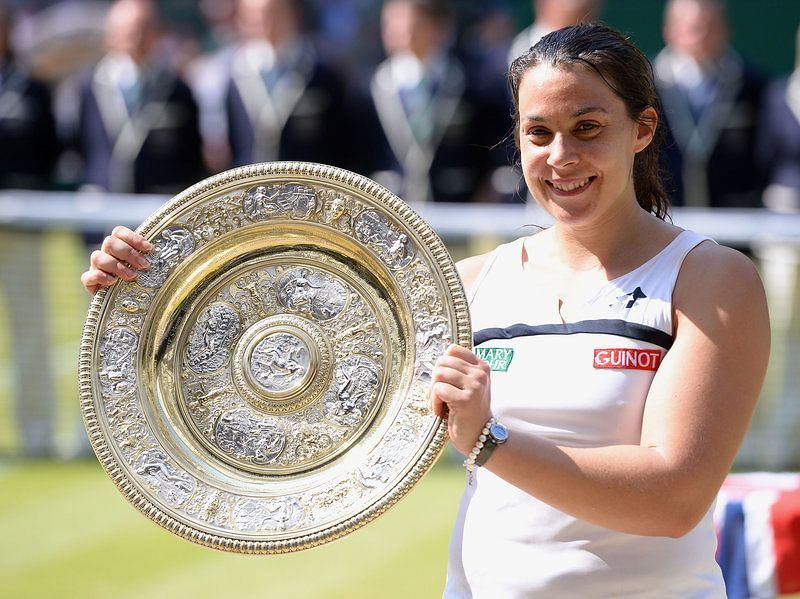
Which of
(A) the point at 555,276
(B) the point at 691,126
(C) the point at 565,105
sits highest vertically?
(C) the point at 565,105

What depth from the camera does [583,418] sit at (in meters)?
2.15

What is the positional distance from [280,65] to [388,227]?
6.72 m

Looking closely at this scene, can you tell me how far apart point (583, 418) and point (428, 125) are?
268 inches

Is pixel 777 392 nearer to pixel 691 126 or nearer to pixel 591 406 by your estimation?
pixel 691 126

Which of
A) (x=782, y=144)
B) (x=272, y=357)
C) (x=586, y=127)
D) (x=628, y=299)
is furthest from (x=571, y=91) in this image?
(x=782, y=144)

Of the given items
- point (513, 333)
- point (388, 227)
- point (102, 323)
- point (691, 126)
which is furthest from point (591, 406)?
point (691, 126)

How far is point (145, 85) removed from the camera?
352 inches

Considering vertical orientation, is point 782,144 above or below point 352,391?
below

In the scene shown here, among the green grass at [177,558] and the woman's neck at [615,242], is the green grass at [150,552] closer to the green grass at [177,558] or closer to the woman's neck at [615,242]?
the green grass at [177,558]

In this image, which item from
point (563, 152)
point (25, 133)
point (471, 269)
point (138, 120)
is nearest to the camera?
point (563, 152)

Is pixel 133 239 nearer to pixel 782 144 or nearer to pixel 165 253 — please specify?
pixel 165 253

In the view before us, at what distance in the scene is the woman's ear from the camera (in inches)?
89.6

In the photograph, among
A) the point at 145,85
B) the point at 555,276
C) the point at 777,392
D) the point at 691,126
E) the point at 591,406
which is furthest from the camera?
the point at 145,85

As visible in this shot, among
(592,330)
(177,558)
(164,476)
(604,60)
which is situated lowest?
(177,558)
